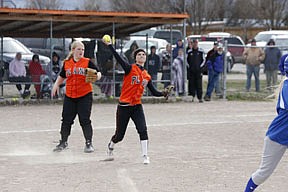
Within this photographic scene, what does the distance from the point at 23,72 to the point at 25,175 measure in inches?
452

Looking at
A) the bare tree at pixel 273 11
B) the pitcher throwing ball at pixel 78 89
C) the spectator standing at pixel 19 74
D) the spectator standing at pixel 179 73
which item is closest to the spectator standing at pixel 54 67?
the spectator standing at pixel 19 74

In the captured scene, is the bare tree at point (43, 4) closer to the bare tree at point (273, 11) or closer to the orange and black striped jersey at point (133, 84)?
the bare tree at point (273, 11)

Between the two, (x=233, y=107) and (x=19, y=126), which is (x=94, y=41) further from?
(x=19, y=126)

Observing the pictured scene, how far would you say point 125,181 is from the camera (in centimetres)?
892

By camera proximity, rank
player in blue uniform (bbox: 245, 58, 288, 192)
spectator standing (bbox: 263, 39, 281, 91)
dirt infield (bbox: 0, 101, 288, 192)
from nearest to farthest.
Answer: player in blue uniform (bbox: 245, 58, 288, 192) < dirt infield (bbox: 0, 101, 288, 192) < spectator standing (bbox: 263, 39, 281, 91)

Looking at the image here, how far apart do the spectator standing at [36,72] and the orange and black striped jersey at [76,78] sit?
29.0ft

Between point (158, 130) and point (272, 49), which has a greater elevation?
point (272, 49)

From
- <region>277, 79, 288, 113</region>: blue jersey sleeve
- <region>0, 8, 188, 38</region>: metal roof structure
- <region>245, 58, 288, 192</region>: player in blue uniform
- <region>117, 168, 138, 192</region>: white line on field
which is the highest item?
<region>0, 8, 188, 38</region>: metal roof structure

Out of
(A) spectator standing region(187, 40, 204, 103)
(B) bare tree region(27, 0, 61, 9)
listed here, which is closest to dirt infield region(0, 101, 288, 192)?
(A) spectator standing region(187, 40, 204, 103)

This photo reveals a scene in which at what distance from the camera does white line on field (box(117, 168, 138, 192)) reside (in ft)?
27.8

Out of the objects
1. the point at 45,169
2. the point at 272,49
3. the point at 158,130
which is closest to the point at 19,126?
the point at 158,130

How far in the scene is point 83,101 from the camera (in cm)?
1127

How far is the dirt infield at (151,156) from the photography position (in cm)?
880

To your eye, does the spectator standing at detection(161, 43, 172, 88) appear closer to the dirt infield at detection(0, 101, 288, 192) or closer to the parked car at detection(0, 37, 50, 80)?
the parked car at detection(0, 37, 50, 80)
